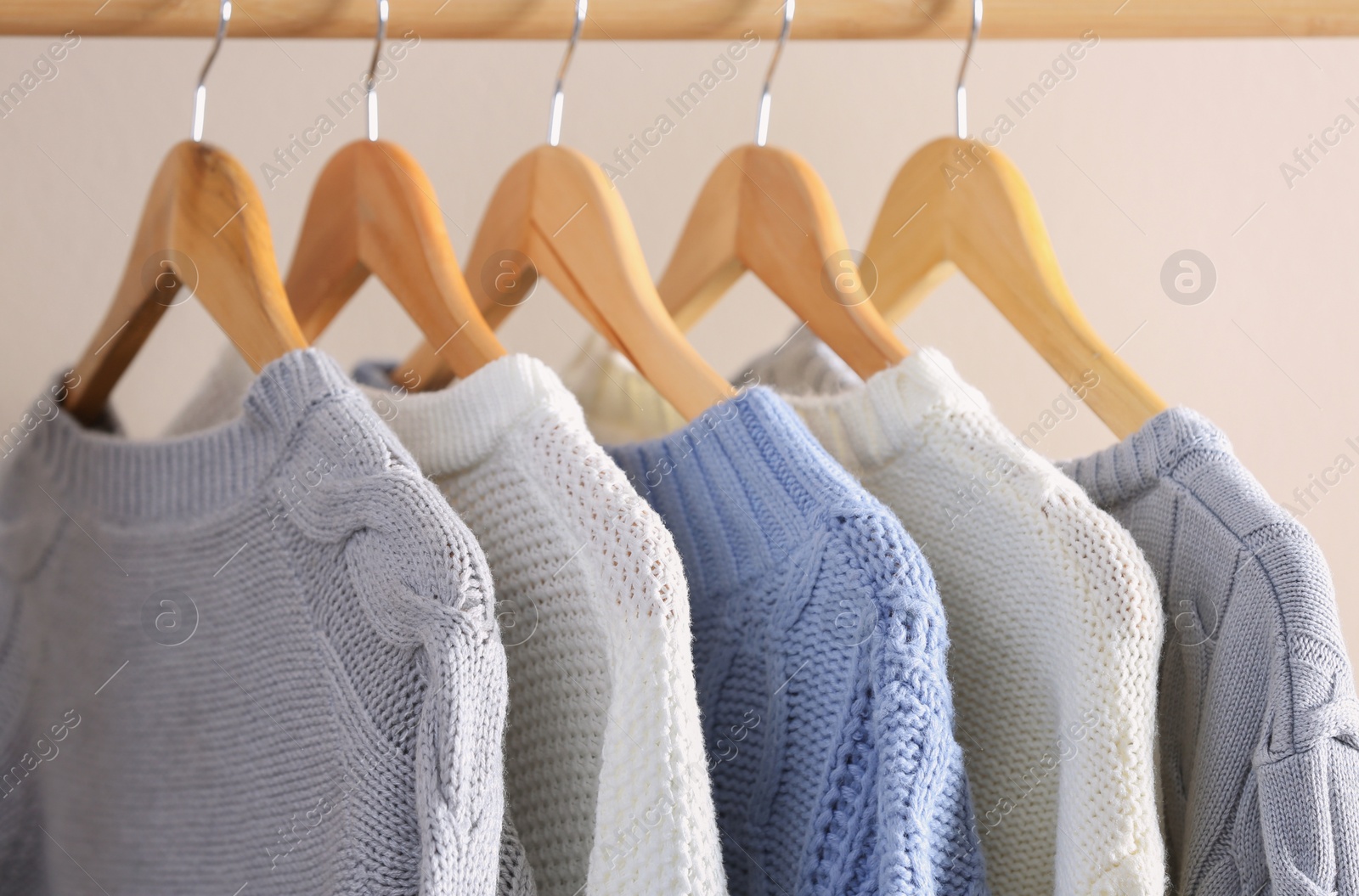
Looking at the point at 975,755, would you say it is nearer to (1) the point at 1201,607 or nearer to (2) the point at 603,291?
(1) the point at 1201,607

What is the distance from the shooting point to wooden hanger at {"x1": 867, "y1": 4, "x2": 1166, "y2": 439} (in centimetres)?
63

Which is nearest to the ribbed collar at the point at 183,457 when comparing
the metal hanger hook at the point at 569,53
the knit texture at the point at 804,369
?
the metal hanger hook at the point at 569,53

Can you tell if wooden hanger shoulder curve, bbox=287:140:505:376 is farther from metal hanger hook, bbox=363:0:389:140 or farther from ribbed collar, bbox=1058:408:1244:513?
ribbed collar, bbox=1058:408:1244:513

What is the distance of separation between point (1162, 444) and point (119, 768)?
0.62m

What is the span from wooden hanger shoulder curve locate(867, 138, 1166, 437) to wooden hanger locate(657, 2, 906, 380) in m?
0.09

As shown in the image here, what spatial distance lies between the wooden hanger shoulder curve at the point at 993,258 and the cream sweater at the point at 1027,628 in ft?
0.32

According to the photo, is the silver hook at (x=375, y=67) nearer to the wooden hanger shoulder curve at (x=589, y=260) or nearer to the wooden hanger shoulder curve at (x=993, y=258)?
the wooden hanger shoulder curve at (x=589, y=260)

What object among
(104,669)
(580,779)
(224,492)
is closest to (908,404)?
(580,779)

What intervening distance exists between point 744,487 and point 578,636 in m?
0.11

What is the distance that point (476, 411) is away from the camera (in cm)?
53

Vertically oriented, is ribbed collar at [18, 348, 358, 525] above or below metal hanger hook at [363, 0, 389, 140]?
below

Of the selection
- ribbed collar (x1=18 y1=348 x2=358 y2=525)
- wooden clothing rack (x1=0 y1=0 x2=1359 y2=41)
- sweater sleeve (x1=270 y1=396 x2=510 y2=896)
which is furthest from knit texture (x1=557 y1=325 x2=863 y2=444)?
sweater sleeve (x1=270 y1=396 x2=510 y2=896)

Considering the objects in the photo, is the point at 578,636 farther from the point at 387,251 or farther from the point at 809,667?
the point at 387,251

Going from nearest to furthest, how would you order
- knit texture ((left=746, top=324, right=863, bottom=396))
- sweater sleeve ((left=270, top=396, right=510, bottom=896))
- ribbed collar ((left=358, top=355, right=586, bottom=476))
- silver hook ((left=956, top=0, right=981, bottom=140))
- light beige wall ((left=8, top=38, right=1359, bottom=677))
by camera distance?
1. sweater sleeve ((left=270, top=396, right=510, bottom=896))
2. ribbed collar ((left=358, top=355, right=586, bottom=476))
3. silver hook ((left=956, top=0, right=981, bottom=140))
4. knit texture ((left=746, top=324, right=863, bottom=396))
5. light beige wall ((left=8, top=38, right=1359, bottom=677))
